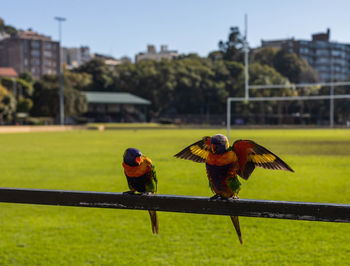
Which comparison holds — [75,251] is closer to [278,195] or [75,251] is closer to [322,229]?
[322,229]

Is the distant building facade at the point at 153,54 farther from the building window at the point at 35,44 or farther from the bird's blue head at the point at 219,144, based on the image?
the bird's blue head at the point at 219,144

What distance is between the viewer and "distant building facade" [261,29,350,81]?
42625mm

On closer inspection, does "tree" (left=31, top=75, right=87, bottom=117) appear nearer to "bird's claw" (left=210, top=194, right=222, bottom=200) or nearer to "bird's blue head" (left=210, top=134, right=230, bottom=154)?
"bird's claw" (left=210, top=194, right=222, bottom=200)

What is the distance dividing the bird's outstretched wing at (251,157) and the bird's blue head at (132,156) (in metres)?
0.40

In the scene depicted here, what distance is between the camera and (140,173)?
2.11m

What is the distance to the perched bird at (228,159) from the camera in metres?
1.74

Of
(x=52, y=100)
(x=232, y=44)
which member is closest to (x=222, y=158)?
(x=232, y=44)

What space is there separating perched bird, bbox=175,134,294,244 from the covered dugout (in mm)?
76397

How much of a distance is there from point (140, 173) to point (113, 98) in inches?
3088

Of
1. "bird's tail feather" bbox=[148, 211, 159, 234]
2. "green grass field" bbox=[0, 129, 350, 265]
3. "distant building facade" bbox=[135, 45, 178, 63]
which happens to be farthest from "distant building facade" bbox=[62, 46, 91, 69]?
"bird's tail feather" bbox=[148, 211, 159, 234]

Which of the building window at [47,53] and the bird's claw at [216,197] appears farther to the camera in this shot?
the building window at [47,53]

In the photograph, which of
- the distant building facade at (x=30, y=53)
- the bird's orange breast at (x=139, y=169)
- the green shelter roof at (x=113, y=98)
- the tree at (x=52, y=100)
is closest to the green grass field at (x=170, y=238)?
the bird's orange breast at (x=139, y=169)

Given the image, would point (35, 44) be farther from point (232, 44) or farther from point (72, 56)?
point (232, 44)

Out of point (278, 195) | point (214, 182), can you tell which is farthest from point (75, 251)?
point (278, 195)
